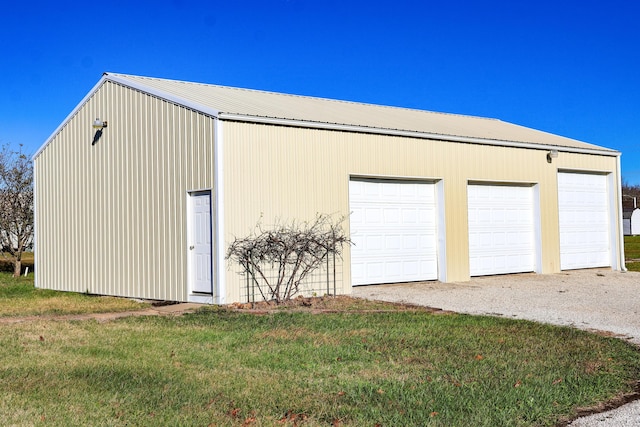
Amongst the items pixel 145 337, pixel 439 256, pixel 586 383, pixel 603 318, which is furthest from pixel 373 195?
pixel 586 383

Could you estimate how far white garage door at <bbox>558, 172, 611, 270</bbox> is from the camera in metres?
18.4

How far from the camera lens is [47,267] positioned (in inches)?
658

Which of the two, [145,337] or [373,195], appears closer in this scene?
[145,337]

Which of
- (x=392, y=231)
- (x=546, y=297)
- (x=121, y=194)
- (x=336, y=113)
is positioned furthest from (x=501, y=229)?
(x=121, y=194)

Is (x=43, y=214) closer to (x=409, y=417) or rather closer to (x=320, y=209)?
(x=320, y=209)

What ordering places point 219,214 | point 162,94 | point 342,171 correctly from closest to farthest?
1. point 219,214
2. point 162,94
3. point 342,171

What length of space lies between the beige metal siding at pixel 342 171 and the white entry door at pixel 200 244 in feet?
1.56

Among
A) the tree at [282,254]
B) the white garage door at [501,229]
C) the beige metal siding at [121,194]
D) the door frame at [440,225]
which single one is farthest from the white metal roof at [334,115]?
the tree at [282,254]

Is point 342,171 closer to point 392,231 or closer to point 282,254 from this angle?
point 392,231

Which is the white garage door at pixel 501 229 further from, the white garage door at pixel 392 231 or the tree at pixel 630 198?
the tree at pixel 630 198

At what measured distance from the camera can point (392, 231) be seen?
15.2m

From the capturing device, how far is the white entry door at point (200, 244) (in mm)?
12516

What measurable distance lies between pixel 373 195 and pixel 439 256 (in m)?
2.23

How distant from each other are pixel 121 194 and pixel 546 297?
8.41m
